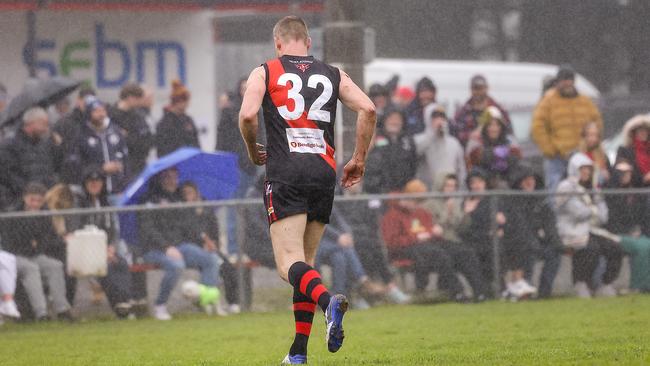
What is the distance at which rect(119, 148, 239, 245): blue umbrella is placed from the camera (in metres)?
15.6

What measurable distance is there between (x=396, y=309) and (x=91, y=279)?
9.66ft

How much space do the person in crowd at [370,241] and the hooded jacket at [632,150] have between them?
3.30 metres

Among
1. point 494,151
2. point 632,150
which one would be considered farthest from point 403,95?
point 632,150

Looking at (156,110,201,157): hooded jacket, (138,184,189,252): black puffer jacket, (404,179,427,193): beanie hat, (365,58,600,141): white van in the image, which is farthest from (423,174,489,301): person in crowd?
(365,58,600,141): white van

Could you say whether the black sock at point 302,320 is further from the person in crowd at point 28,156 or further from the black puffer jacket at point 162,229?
the person in crowd at point 28,156

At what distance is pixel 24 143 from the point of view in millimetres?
15531

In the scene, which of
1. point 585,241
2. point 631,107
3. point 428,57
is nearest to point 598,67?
point 428,57

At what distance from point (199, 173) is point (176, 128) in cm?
146

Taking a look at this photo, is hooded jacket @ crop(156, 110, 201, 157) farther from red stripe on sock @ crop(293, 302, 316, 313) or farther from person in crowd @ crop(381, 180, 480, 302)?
red stripe on sock @ crop(293, 302, 316, 313)

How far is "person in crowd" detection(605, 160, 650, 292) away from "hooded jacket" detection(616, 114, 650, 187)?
81 cm

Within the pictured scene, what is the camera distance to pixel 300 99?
30.7 ft

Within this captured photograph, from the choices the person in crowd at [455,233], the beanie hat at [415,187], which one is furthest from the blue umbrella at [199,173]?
the person in crowd at [455,233]

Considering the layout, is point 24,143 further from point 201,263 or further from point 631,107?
point 631,107

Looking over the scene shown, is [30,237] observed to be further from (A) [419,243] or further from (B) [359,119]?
(B) [359,119]
